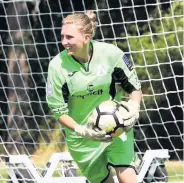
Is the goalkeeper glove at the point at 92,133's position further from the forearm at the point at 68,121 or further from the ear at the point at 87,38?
the ear at the point at 87,38

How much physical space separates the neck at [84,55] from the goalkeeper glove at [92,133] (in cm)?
41

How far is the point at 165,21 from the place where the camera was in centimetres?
845

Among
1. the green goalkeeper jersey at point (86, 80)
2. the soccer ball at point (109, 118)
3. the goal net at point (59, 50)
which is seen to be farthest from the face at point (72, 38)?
the goal net at point (59, 50)

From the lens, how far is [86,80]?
4625 mm

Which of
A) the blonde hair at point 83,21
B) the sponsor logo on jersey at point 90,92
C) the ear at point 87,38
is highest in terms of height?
the blonde hair at point 83,21

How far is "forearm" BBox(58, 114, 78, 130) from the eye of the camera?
455cm

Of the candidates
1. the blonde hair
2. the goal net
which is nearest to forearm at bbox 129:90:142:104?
the blonde hair

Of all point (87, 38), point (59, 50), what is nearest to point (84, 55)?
point (87, 38)

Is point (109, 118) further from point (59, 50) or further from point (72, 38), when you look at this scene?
point (59, 50)

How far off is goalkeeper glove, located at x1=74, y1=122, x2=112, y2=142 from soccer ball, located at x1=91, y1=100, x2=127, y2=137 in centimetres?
2

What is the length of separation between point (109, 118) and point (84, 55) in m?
0.44

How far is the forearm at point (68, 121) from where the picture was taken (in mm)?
4555

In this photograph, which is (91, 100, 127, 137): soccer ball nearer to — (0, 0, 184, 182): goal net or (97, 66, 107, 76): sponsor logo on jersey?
(97, 66, 107, 76): sponsor logo on jersey

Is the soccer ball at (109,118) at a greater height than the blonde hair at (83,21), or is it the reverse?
the blonde hair at (83,21)
